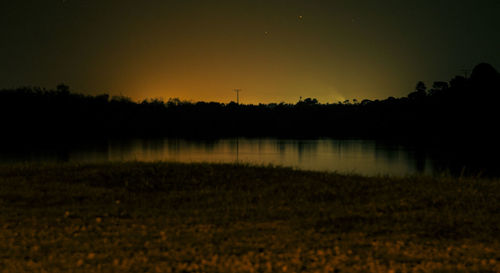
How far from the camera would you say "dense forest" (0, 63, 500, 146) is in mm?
79750

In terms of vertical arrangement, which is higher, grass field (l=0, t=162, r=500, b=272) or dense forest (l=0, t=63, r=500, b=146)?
dense forest (l=0, t=63, r=500, b=146)

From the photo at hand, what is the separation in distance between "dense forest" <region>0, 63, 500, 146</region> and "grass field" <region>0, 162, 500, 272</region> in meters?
69.7

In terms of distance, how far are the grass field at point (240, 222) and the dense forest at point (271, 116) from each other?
69.7 m

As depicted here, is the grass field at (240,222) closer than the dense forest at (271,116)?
Yes

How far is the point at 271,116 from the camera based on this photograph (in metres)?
157

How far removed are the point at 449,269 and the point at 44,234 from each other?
804cm

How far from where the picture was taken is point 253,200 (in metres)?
14.2

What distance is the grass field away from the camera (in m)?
7.70

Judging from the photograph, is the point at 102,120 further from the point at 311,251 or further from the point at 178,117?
the point at 311,251

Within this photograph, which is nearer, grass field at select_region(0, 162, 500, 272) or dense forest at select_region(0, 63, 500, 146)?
grass field at select_region(0, 162, 500, 272)

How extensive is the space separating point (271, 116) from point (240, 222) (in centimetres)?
14633

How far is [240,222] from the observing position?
35.8 feet

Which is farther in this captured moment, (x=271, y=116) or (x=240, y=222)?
(x=271, y=116)

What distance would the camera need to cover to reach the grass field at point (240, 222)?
770cm
